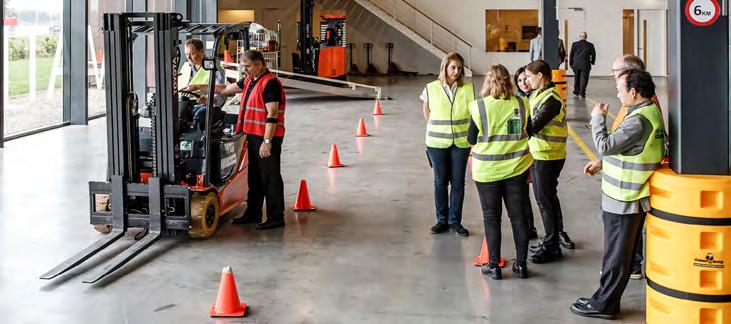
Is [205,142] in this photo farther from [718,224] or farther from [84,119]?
[84,119]

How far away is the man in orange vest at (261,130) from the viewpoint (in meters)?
8.69

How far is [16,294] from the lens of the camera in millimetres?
6781

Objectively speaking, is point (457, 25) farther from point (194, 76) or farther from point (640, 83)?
point (640, 83)

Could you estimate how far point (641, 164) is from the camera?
18.8 ft

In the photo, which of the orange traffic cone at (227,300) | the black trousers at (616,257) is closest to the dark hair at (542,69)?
the black trousers at (616,257)

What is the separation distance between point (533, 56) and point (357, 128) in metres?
9.53

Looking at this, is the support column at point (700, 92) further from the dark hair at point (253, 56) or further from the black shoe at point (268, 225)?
the black shoe at point (268, 225)

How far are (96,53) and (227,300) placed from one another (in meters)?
17.2

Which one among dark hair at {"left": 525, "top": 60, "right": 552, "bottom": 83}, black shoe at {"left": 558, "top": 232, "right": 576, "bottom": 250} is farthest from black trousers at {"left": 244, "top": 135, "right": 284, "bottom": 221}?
black shoe at {"left": 558, "top": 232, "right": 576, "bottom": 250}

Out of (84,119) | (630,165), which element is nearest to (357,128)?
(84,119)

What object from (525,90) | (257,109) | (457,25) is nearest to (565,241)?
(525,90)

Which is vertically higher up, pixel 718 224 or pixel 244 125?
pixel 244 125

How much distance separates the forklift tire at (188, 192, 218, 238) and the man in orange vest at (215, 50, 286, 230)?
608mm

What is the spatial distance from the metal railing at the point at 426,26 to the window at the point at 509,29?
100cm
